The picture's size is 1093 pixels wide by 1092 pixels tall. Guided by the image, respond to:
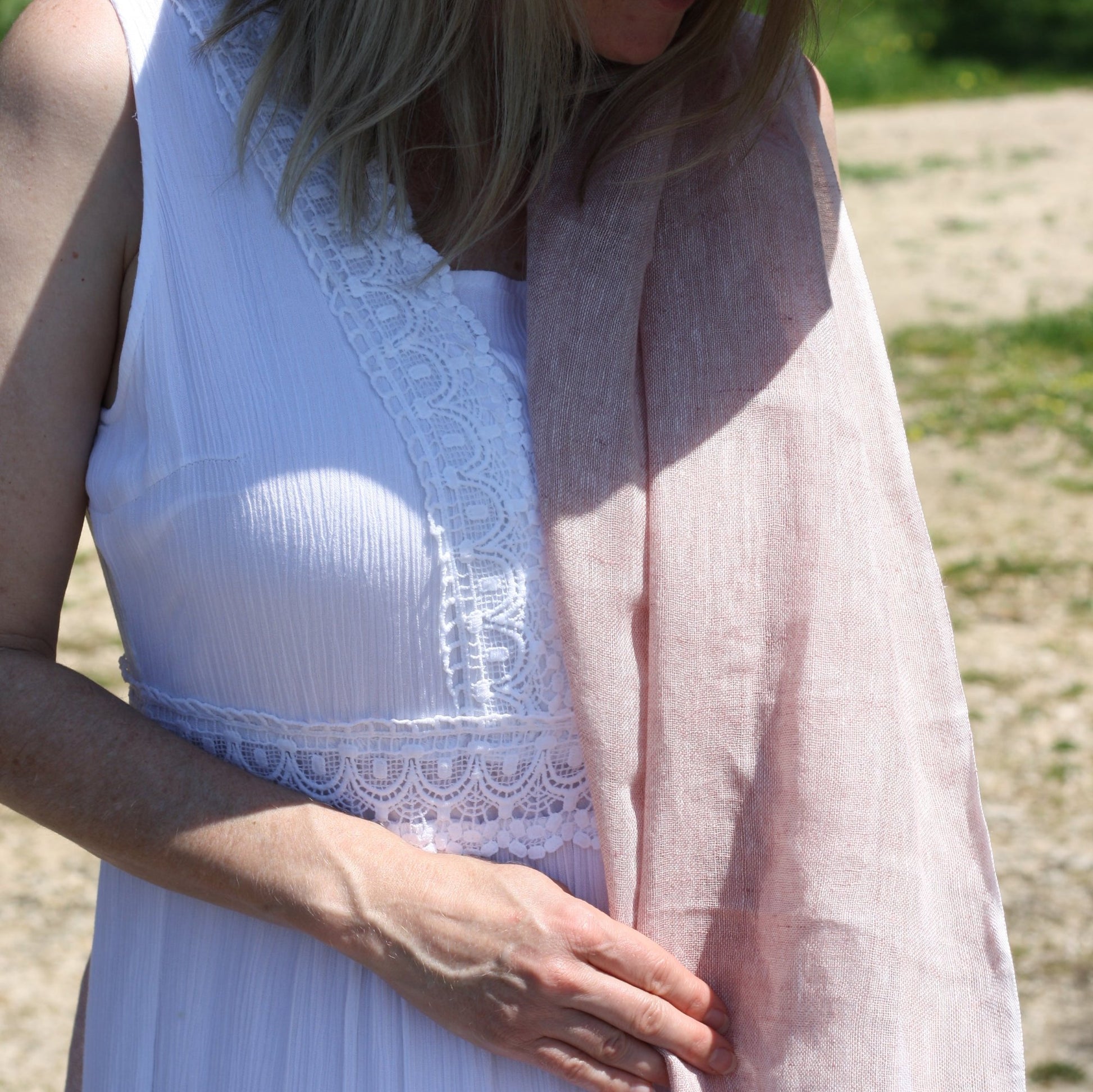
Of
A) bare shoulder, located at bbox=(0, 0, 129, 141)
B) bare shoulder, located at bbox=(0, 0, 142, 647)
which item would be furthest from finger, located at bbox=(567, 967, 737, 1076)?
bare shoulder, located at bbox=(0, 0, 129, 141)

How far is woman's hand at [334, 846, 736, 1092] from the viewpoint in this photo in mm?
1098

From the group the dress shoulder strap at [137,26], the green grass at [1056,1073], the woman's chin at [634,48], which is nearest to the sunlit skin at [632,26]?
the woman's chin at [634,48]

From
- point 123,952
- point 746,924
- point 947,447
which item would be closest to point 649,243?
point 746,924

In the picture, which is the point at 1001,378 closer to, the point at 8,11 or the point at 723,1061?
the point at 723,1061

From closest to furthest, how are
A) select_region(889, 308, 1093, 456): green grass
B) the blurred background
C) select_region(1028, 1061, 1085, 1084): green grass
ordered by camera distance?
select_region(1028, 1061, 1085, 1084): green grass → the blurred background → select_region(889, 308, 1093, 456): green grass

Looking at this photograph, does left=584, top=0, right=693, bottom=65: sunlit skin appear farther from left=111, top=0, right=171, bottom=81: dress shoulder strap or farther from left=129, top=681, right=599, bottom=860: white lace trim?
left=129, top=681, right=599, bottom=860: white lace trim

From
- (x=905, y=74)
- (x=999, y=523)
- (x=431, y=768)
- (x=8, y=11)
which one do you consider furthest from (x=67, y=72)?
(x=905, y=74)

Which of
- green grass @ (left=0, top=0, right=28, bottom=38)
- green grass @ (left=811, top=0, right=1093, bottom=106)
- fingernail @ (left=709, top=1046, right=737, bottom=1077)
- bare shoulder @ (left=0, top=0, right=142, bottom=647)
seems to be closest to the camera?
bare shoulder @ (left=0, top=0, right=142, bottom=647)

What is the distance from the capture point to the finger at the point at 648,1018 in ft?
3.63

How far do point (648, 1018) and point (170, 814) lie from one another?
17.0 inches

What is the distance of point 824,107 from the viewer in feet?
5.17

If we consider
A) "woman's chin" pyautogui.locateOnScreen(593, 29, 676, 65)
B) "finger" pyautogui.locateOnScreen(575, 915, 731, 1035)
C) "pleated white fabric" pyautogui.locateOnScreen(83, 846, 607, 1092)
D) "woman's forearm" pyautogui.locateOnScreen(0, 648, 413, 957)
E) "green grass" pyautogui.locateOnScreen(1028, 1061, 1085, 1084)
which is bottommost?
"green grass" pyautogui.locateOnScreen(1028, 1061, 1085, 1084)

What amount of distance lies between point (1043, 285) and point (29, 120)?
23.9ft

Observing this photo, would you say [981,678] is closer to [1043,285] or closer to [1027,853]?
[1027,853]
